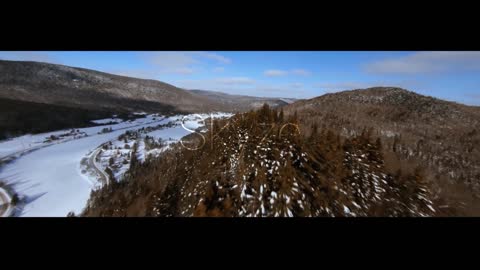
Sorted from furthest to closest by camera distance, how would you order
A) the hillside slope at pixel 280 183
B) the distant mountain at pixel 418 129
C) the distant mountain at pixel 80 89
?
the distant mountain at pixel 80 89
the distant mountain at pixel 418 129
the hillside slope at pixel 280 183

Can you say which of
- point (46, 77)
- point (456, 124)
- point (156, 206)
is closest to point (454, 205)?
point (156, 206)

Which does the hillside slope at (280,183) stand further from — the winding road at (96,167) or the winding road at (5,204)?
the winding road at (96,167)

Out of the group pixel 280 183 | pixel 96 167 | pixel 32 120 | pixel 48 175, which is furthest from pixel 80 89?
pixel 280 183

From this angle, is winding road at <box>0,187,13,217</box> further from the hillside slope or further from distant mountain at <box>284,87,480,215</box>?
distant mountain at <box>284,87,480,215</box>

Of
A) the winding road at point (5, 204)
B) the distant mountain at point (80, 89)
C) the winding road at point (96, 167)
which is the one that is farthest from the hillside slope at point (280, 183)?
the distant mountain at point (80, 89)

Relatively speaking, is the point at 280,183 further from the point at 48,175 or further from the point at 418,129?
the point at 418,129

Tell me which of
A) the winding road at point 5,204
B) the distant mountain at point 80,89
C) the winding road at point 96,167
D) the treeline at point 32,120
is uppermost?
the distant mountain at point 80,89

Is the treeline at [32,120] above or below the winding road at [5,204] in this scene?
above

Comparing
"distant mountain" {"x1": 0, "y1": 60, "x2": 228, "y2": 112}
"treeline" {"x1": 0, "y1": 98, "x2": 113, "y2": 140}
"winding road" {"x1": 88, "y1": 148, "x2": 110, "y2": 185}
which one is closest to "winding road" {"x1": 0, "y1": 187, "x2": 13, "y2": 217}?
"winding road" {"x1": 88, "y1": 148, "x2": 110, "y2": 185}

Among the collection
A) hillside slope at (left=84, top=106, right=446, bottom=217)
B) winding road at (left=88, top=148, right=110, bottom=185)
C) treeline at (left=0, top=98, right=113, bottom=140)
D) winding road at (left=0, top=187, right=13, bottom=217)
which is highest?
hillside slope at (left=84, top=106, right=446, bottom=217)
